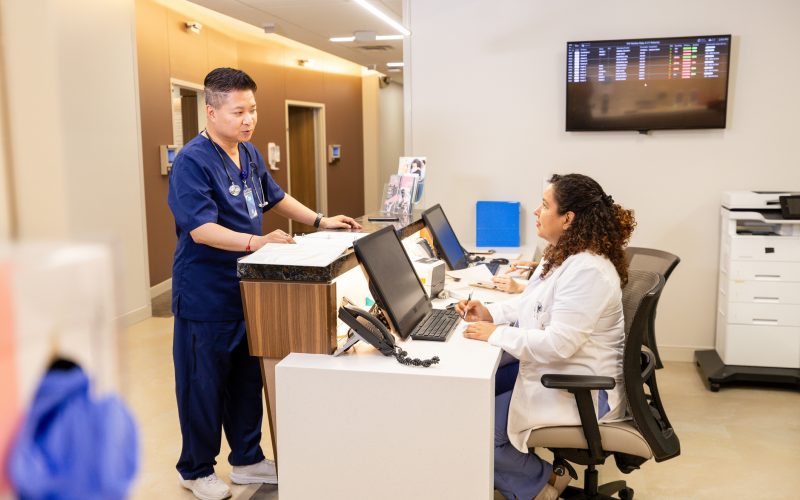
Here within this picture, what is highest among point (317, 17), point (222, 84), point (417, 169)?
point (317, 17)

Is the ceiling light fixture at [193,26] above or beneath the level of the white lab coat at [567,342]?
above

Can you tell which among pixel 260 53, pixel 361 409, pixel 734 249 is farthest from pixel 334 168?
pixel 361 409

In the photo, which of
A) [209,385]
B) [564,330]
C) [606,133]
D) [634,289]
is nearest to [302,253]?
[209,385]

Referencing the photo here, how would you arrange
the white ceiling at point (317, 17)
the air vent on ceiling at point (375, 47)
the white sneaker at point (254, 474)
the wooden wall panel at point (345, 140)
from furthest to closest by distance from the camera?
the wooden wall panel at point (345, 140), the air vent on ceiling at point (375, 47), the white ceiling at point (317, 17), the white sneaker at point (254, 474)

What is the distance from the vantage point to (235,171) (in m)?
A: 2.88

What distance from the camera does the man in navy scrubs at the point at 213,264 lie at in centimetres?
269

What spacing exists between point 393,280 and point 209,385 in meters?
0.88

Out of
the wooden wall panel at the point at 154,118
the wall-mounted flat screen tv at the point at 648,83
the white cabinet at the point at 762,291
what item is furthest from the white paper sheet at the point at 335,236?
the wooden wall panel at the point at 154,118

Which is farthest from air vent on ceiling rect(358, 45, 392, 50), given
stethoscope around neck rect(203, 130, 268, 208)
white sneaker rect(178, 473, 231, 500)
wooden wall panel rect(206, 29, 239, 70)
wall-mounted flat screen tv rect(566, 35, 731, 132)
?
white sneaker rect(178, 473, 231, 500)

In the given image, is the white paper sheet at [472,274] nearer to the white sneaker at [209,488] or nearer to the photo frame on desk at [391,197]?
the photo frame on desk at [391,197]

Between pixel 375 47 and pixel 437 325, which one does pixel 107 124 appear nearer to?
pixel 375 47

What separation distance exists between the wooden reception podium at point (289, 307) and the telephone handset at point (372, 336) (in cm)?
6

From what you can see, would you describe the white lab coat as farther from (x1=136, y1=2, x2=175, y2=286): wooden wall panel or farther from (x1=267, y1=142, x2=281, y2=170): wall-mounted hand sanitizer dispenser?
(x1=267, y1=142, x2=281, y2=170): wall-mounted hand sanitizer dispenser

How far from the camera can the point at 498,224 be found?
196 inches
